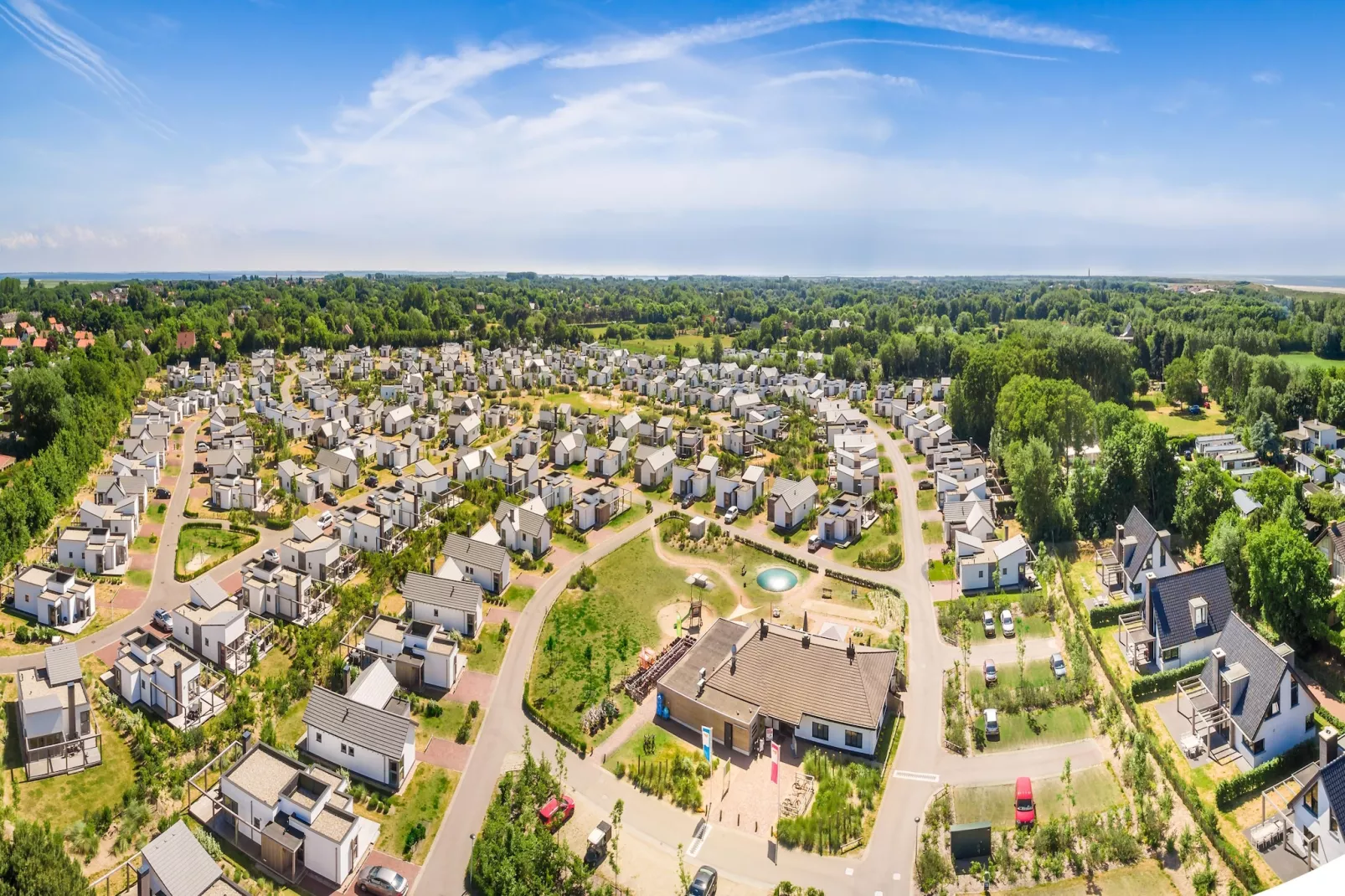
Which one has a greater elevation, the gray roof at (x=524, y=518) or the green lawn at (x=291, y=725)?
the gray roof at (x=524, y=518)

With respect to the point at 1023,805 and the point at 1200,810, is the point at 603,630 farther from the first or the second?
the point at 1200,810

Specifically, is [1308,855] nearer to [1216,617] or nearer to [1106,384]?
[1216,617]

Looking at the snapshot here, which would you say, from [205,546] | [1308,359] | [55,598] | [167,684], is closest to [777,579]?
[167,684]

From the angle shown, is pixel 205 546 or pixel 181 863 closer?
pixel 181 863

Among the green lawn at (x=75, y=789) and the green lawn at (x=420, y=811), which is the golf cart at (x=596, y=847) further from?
the green lawn at (x=75, y=789)

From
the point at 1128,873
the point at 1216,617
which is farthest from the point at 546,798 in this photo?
the point at 1216,617

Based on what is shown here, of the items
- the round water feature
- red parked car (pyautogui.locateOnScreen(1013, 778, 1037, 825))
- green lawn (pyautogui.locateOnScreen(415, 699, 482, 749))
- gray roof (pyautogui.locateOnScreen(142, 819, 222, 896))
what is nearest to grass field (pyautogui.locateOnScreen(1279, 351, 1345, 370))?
the round water feature

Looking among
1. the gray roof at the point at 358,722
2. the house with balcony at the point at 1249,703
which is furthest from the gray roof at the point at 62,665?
the house with balcony at the point at 1249,703
